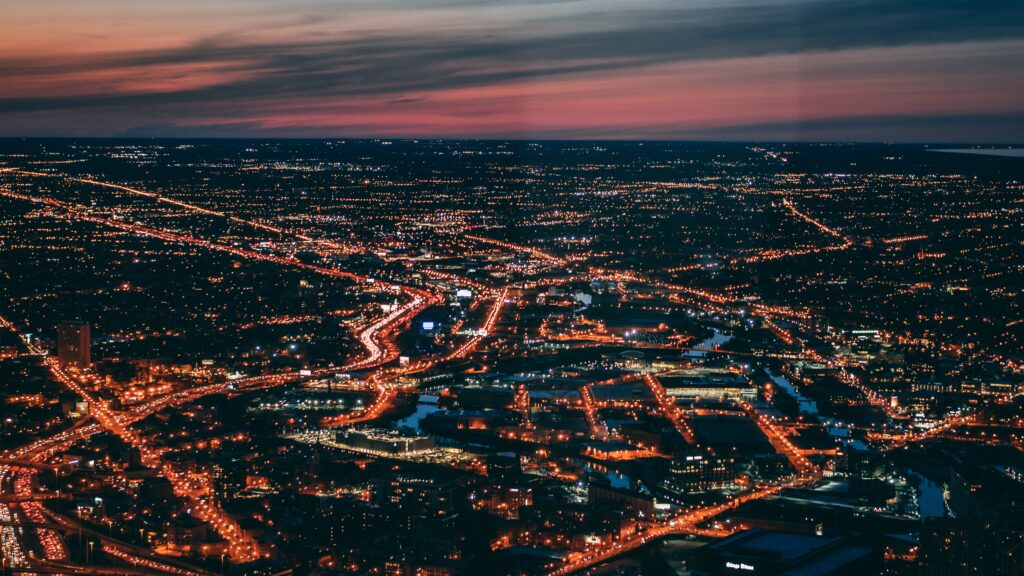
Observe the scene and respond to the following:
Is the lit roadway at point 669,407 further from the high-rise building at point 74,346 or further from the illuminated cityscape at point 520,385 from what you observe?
the high-rise building at point 74,346

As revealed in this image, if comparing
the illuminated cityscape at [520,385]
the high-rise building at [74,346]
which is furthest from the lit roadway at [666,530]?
the high-rise building at [74,346]

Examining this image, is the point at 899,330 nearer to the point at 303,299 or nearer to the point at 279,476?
the point at 303,299

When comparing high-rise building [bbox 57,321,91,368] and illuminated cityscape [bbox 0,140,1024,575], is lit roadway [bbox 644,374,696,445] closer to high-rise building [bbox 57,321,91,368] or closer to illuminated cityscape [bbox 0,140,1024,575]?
illuminated cityscape [bbox 0,140,1024,575]

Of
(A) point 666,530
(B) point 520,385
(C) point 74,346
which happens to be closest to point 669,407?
(B) point 520,385

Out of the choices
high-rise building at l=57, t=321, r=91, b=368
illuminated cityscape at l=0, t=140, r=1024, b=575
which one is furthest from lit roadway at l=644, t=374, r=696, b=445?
high-rise building at l=57, t=321, r=91, b=368

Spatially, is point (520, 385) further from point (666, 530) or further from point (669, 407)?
point (666, 530)
